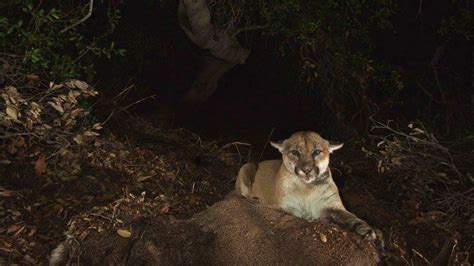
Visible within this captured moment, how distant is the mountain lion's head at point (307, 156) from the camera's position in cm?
705

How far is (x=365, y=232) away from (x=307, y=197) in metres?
0.98

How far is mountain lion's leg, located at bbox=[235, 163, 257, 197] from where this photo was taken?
828 cm

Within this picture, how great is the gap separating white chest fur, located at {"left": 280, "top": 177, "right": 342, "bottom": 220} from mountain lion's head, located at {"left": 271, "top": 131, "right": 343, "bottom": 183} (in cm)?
12

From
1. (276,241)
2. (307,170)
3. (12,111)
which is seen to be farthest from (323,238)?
(12,111)

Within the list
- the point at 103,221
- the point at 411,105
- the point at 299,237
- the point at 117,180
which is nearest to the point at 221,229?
the point at 299,237

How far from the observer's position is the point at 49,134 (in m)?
7.44

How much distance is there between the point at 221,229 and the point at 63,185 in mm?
2540

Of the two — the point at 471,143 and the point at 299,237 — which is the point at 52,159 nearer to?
the point at 299,237

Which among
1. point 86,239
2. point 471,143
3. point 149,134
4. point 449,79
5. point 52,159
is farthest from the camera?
point 449,79

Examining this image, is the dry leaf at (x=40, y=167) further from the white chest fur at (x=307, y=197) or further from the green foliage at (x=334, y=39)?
the green foliage at (x=334, y=39)

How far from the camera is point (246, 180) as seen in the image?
27.5 feet

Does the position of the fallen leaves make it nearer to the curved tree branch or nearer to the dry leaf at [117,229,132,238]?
the dry leaf at [117,229,132,238]

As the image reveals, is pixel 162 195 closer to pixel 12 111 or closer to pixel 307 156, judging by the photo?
pixel 307 156

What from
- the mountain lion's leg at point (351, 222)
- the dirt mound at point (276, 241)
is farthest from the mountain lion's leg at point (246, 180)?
the dirt mound at point (276, 241)
